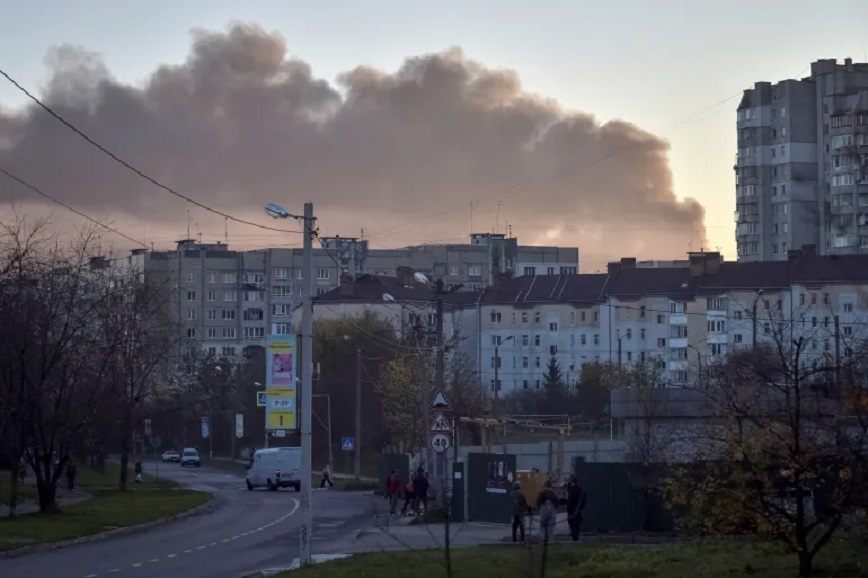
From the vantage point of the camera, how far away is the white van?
6950cm

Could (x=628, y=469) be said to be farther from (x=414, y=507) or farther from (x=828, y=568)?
(x=828, y=568)

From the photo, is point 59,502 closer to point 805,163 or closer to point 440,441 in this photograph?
point 440,441

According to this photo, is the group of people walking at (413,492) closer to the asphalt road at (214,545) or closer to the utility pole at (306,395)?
the asphalt road at (214,545)

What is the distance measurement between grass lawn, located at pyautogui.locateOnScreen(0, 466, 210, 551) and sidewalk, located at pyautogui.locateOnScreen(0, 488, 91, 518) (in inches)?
20.2

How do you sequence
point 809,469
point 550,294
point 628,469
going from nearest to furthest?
1. point 809,469
2. point 628,469
3. point 550,294

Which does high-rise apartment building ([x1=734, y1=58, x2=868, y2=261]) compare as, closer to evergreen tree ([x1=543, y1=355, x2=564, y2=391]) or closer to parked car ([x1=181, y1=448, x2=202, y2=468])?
evergreen tree ([x1=543, y1=355, x2=564, y2=391])

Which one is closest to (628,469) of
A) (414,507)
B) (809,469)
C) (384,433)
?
(414,507)

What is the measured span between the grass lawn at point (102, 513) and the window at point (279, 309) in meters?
111

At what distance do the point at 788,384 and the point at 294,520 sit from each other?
28470 millimetres

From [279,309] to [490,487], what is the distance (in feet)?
468

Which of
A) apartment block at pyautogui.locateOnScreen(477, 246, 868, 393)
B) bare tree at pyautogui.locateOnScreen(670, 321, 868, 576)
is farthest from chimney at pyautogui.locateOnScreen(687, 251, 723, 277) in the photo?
bare tree at pyautogui.locateOnScreen(670, 321, 868, 576)

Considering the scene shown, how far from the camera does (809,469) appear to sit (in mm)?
19562

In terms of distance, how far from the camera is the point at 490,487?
140ft

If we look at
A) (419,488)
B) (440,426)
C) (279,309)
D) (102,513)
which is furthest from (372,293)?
(440,426)
